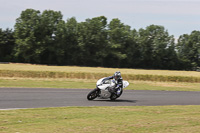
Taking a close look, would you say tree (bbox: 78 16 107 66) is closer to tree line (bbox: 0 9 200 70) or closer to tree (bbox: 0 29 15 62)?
tree line (bbox: 0 9 200 70)

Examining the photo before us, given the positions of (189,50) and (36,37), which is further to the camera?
(189,50)

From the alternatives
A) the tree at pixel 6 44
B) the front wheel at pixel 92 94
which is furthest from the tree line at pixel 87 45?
the front wheel at pixel 92 94

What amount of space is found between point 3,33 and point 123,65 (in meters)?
29.8

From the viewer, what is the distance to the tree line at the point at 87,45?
72.7 metres

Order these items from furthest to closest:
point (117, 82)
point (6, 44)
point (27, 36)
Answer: point (6, 44) < point (27, 36) < point (117, 82)

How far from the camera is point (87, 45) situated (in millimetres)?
77938

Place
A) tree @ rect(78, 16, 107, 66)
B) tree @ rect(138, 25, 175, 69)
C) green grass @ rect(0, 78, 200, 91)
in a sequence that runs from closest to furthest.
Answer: green grass @ rect(0, 78, 200, 91)
tree @ rect(78, 16, 107, 66)
tree @ rect(138, 25, 175, 69)

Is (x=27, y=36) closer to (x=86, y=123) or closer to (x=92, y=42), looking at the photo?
(x=92, y=42)

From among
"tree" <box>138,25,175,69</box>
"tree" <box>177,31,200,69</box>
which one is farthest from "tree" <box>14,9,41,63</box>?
"tree" <box>177,31,200,69</box>

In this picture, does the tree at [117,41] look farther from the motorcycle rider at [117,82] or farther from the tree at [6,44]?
the motorcycle rider at [117,82]

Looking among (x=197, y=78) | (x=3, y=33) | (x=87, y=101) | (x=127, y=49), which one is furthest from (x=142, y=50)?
(x=87, y=101)

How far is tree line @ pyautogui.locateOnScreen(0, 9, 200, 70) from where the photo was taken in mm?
72688

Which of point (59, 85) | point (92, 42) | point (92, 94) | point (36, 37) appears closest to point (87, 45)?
point (92, 42)

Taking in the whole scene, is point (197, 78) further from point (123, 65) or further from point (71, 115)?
point (123, 65)
